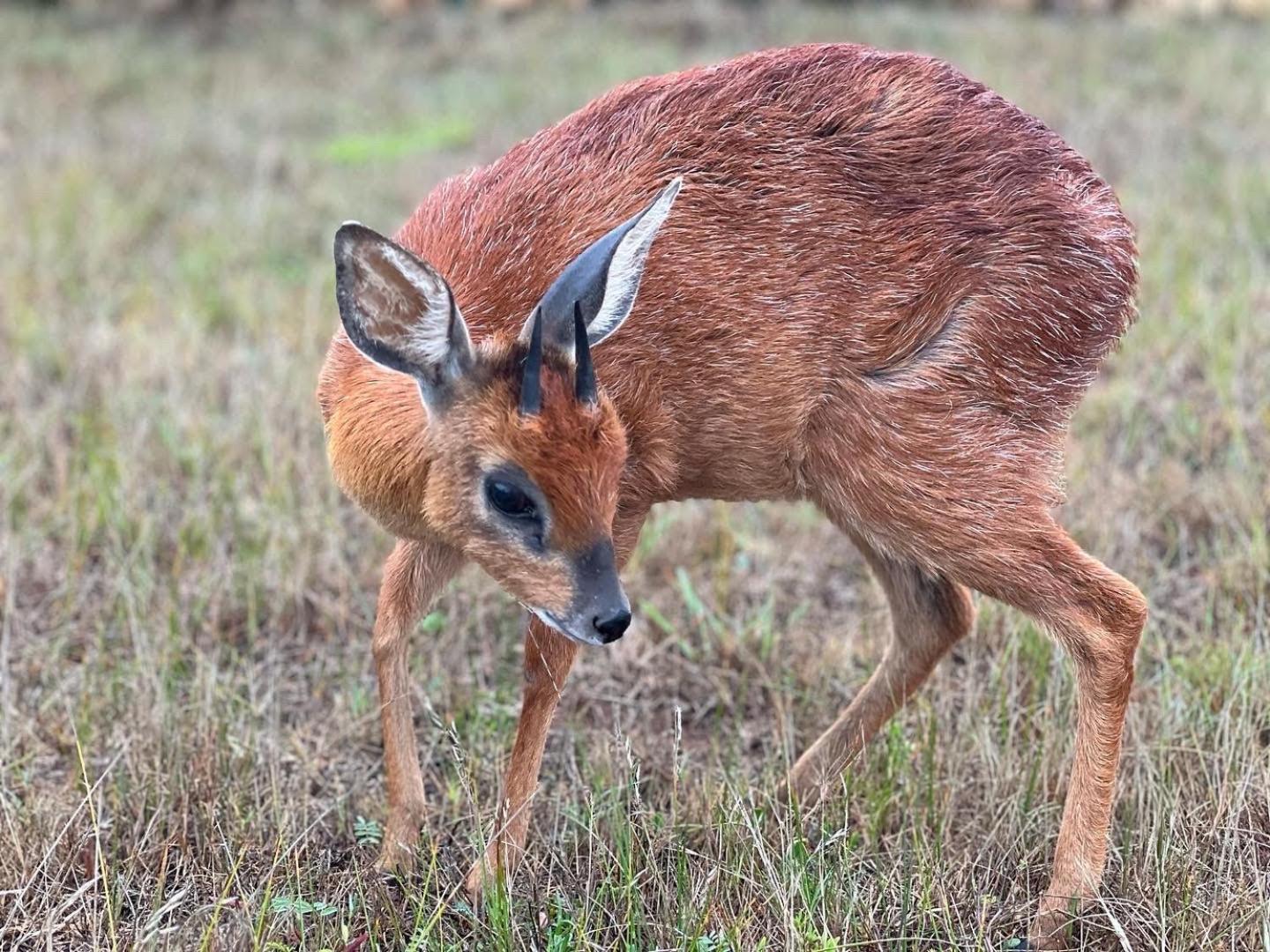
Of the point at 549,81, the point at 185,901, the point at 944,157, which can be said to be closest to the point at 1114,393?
the point at 944,157

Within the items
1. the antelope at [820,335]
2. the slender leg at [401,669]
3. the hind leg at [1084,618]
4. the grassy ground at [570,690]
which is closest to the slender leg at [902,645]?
the grassy ground at [570,690]

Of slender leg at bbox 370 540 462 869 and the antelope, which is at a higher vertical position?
the antelope

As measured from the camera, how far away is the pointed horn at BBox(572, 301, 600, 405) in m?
2.88

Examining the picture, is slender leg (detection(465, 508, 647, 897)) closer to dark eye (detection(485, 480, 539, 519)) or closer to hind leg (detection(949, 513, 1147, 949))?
dark eye (detection(485, 480, 539, 519))

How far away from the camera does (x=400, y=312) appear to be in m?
3.04

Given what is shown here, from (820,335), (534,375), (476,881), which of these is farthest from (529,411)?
(476,881)

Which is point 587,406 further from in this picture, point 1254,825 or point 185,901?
point 1254,825

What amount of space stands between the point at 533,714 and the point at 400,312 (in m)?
1.04

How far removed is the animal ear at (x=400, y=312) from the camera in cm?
294

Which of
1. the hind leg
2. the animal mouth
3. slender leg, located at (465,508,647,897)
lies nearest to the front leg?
slender leg, located at (465,508,647,897)

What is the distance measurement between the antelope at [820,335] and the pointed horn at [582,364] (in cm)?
16

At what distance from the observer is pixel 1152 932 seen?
10.3 ft

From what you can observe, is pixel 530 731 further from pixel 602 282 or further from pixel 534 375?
pixel 602 282

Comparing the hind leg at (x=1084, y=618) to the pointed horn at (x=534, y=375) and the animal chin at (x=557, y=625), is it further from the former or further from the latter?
the pointed horn at (x=534, y=375)
